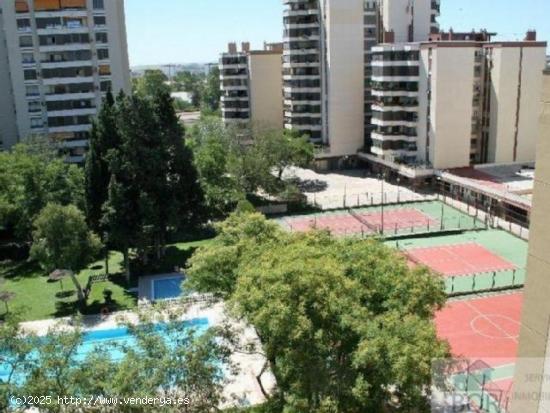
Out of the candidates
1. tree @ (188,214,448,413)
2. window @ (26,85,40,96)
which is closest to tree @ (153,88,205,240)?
tree @ (188,214,448,413)

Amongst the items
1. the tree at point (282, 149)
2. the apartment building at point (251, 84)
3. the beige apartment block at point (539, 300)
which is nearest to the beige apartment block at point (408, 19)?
the apartment building at point (251, 84)

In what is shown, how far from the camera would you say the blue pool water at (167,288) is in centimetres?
3375

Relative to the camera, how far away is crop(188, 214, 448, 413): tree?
52.4 feet

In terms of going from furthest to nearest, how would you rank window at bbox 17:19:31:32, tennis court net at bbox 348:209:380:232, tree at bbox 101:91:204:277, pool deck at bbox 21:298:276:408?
window at bbox 17:19:31:32 → tennis court net at bbox 348:209:380:232 → tree at bbox 101:91:204:277 → pool deck at bbox 21:298:276:408

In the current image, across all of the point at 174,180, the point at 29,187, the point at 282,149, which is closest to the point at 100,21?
the point at 282,149

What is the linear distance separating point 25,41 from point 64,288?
1224 inches

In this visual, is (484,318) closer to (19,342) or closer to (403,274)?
(403,274)

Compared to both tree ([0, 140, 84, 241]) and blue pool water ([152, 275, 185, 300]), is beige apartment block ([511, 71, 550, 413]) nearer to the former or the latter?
blue pool water ([152, 275, 185, 300])

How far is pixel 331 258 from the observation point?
20.3m

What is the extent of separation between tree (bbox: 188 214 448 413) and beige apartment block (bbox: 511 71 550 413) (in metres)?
3.84

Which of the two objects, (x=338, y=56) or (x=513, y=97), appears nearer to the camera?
(x=513, y=97)

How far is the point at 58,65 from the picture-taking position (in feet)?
184

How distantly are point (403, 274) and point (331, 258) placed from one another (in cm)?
258

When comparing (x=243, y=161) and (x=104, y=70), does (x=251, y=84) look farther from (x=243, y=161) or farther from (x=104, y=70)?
(x=243, y=161)
